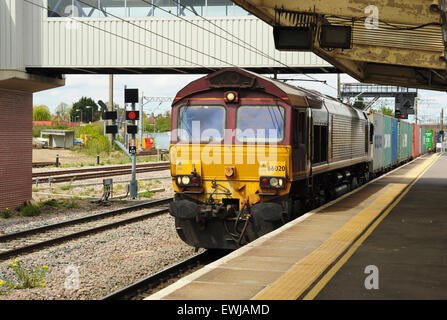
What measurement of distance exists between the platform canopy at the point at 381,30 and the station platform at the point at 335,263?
3.68 m

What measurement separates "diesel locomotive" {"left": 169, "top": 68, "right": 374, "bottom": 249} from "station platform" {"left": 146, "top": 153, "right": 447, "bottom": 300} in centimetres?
76

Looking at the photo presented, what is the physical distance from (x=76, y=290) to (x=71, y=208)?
1004 cm

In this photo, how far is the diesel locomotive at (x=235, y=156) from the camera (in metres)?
11.0

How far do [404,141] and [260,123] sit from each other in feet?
107

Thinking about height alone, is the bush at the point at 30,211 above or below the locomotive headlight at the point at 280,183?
below

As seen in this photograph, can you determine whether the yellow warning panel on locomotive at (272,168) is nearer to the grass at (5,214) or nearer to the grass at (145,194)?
the grass at (5,214)

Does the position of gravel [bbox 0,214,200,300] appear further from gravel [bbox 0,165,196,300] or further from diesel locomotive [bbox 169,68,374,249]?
diesel locomotive [bbox 169,68,374,249]

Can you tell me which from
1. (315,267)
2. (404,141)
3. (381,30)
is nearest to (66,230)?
(315,267)

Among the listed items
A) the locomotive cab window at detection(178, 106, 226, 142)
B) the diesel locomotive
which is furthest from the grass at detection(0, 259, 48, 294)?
the locomotive cab window at detection(178, 106, 226, 142)

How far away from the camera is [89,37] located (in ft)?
63.2

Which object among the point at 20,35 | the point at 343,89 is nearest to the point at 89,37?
the point at 20,35

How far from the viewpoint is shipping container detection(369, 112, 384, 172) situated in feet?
84.7

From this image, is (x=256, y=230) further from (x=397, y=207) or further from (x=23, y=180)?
(x=23, y=180)

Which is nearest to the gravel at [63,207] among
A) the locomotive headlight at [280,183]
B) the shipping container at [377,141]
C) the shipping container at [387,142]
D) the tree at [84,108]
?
the locomotive headlight at [280,183]
